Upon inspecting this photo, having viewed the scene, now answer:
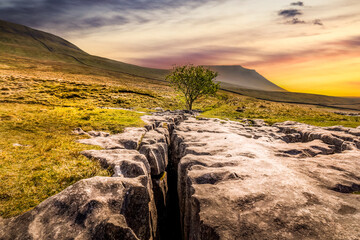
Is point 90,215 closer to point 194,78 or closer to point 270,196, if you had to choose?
point 270,196

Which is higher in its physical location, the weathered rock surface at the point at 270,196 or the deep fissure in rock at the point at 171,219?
the weathered rock surface at the point at 270,196

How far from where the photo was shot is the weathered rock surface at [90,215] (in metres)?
6.20

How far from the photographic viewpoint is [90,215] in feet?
22.2

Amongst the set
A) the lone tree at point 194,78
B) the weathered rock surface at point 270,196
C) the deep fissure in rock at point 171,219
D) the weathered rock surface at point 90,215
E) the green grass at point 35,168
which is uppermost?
the lone tree at point 194,78

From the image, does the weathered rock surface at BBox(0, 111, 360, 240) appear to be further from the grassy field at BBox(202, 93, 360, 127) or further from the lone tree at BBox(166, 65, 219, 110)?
the lone tree at BBox(166, 65, 219, 110)

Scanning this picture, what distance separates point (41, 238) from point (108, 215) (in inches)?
82.4

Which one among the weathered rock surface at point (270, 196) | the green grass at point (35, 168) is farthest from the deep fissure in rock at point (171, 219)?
the green grass at point (35, 168)

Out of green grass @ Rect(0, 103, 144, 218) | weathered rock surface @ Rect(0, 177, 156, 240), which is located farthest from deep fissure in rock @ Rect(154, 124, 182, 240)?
green grass @ Rect(0, 103, 144, 218)

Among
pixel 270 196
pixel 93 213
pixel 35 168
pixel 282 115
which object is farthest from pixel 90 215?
pixel 282 115

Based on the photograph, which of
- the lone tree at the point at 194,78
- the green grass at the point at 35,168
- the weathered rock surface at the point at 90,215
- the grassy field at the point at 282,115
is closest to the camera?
the weathered rock surface at the point at 90,215

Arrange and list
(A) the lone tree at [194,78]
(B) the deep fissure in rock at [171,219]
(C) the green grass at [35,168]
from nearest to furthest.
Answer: (C) the green grass at [35,168] → (B) the deep fissure in rock at [171,219] → (A) the lone tree at [194,78]

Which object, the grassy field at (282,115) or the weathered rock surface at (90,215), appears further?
the grassy field at (282,115)

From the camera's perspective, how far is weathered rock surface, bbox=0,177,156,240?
20.3 ft

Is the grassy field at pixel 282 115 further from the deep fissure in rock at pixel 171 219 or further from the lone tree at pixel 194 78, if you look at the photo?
the deep fissure in rock at pixel 171 219
